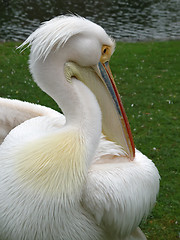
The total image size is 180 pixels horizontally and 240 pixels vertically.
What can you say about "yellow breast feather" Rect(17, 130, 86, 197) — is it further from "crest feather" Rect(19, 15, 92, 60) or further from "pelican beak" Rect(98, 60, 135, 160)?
"crest feather" Rect(19, 15, 92, 60)

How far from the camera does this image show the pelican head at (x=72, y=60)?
2.30 m

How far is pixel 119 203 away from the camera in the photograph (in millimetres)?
2350

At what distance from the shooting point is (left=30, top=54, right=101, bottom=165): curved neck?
7.82 ft

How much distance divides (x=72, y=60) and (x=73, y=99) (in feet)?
0.82

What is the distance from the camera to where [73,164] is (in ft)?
7.52

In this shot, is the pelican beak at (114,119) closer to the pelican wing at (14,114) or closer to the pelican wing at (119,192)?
the pelican wing at (119,192)

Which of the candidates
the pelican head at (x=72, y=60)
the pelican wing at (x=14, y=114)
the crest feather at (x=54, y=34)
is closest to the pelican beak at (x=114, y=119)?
the pelican head at (x=72, y=60)

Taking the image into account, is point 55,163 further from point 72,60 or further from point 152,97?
point 152,97

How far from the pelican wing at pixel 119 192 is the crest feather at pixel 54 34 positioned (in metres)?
0.78

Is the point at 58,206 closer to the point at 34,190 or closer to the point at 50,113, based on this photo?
the point at 34,190

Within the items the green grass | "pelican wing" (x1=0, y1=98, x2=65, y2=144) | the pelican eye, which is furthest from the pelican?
the green grass

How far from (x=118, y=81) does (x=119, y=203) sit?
4.87 m

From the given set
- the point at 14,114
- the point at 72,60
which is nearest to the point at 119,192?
the point at 72,60

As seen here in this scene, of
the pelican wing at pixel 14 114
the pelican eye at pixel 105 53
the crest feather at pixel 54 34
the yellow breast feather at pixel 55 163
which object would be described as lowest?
the pelican wing at pixel 14 114
